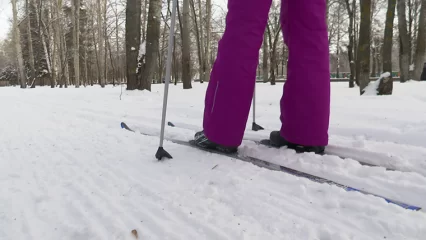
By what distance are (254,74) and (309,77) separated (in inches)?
14.8

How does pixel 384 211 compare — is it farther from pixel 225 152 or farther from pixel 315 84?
pixel 225 152

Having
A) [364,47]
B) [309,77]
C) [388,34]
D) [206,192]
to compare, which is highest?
[388,34]

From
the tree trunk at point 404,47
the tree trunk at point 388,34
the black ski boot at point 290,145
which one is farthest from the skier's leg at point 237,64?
the tree trunk at point 404,47

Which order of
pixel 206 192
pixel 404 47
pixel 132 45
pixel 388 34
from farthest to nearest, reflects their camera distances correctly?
pixel 404 47
pixel 388 34
pixel 132 45
pixel 206 192

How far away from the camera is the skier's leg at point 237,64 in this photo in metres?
1.85

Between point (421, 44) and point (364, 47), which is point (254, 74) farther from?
point (421, 44)

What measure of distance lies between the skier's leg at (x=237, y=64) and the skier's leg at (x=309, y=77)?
0.91ft

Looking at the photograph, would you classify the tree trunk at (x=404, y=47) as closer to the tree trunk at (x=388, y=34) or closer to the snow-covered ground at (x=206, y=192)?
the tree trunk at (x=388, y=34)

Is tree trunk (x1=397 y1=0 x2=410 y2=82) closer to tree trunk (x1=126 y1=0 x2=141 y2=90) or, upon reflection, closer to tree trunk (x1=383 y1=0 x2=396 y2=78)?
tree trunk (x1=383 y1=0 x2=396 y2=78)

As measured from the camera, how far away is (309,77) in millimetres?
1918

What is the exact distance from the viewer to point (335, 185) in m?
1.42

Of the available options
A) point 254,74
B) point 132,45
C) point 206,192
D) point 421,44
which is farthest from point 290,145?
point 421,44

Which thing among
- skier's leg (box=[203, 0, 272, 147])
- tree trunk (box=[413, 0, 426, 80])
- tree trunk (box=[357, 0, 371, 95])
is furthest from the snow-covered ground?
tree trunk (box=[413, 0, 426, 80])

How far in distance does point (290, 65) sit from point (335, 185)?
959mm
